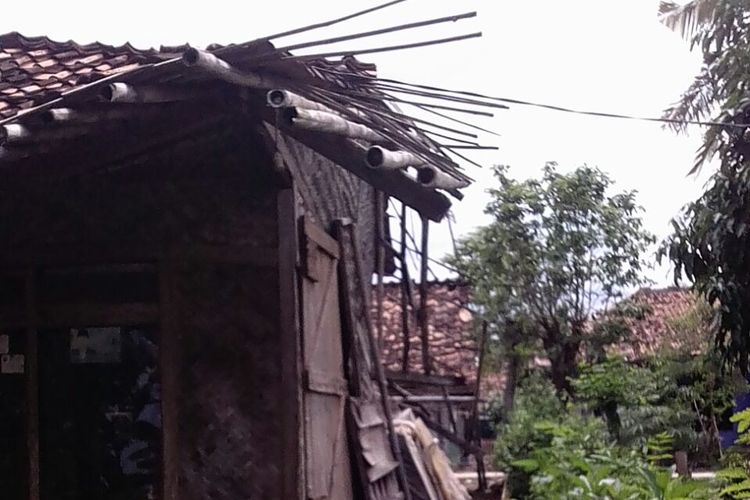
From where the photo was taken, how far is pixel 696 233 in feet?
27.7

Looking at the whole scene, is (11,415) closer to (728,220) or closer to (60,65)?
(60,65)

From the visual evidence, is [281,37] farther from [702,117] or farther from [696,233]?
[702,117]

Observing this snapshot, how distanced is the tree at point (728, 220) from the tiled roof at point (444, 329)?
5.73 m

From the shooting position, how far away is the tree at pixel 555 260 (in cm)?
1673

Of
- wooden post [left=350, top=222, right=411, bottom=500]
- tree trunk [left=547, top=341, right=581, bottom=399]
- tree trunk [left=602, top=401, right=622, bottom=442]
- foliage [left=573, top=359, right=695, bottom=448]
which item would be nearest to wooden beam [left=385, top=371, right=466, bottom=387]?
wooden post [left=350, top=222, right=411, bottom=500]

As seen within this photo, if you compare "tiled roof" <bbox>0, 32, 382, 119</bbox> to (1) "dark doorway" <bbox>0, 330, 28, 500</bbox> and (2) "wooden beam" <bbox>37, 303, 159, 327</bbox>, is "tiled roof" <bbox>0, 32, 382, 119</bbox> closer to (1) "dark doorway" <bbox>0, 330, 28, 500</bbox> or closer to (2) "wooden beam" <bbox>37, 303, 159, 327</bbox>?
(2) "wooden beam" <bbox>37, 303, 159, 327</bbox>

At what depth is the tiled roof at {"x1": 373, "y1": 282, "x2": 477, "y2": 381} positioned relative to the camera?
14.6m

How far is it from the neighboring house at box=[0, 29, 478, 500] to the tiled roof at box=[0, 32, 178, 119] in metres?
0.04

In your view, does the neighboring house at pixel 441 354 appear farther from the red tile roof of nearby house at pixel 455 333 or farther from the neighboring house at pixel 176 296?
the neighboring house at pixel 176 296

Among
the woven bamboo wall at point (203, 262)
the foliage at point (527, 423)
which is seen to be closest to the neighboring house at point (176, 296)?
the woven bamboo wall at point (203, 262)

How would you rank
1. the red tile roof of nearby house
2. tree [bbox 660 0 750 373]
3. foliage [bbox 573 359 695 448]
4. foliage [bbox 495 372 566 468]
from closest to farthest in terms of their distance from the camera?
tree [bbox 660 0 750 373]
foliage [bbox 495 372 566 468]
foliage [bbox 573 359 695 448]
the red tile roof of nearby house

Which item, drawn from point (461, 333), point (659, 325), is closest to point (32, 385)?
point (461, 333)

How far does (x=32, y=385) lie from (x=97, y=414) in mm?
445

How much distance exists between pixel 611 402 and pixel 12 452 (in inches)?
394
